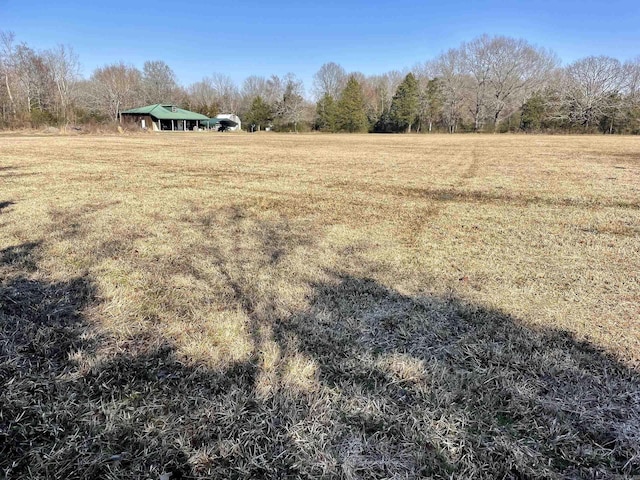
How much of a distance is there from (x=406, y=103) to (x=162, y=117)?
1369 inches

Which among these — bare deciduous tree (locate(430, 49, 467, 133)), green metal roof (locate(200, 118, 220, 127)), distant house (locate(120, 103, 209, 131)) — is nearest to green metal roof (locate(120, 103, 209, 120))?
distant house (locate(120, 103, 209, 131))

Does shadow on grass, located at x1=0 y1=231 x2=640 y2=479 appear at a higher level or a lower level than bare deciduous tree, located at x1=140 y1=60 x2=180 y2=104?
lower

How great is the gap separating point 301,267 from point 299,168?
27.8ft

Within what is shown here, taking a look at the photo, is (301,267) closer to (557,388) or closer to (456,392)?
(456,392)

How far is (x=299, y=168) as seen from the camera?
1179cm

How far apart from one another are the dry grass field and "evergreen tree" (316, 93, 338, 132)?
54042 mm

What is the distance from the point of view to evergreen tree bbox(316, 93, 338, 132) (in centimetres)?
5638

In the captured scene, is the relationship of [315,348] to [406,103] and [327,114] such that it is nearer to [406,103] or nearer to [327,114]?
[406,103]

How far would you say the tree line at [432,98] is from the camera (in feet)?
151

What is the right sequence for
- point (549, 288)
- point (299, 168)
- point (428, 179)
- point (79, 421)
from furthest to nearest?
point (299, 168)
point (428, 179)
point (549, 288)
point (79, 421)

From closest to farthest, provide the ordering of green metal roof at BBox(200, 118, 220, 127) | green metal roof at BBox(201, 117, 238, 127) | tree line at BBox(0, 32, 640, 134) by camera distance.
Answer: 1. tree line at BBox(0, 32, 640, 134)
2. green metal roof at BBox(200, 118, 220, 127)
3. green metal roof at BBox(201, 117, 238, 127)

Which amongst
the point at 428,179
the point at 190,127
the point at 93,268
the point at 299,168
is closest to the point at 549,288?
the point at 93,268

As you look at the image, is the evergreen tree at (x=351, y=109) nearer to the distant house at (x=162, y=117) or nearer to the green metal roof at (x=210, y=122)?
the green metal roof at (x=210, y=122)

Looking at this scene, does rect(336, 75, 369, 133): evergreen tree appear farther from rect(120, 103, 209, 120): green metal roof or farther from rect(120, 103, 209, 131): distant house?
rect(120, 103, 209, 120): green metal roof
